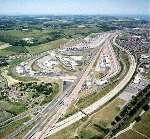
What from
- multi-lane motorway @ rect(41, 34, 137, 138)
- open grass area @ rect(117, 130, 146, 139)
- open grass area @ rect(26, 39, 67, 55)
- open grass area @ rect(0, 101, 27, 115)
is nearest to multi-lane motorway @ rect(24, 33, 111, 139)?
multi-lane motorway @ rect(41, 34, 137, 138)

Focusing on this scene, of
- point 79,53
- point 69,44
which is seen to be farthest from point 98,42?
point 79,53

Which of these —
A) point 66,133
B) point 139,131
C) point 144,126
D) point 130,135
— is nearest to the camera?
point 130,135

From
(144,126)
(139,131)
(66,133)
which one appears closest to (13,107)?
(66,133)

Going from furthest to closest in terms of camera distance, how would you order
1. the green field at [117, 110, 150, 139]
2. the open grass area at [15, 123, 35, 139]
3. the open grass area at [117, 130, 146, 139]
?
the open grass area at [15, 123, 35, 139] → the green field at [117, 110, 150, 139] → the open grass area at [117, 130, 146, 139]

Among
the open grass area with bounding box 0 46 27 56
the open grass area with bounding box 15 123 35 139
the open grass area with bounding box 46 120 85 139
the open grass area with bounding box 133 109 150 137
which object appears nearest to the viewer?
the open grass area with bounding box 46 120 85 139

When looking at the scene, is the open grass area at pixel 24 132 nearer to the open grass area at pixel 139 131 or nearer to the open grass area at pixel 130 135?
the open grass area at pixel 139 131

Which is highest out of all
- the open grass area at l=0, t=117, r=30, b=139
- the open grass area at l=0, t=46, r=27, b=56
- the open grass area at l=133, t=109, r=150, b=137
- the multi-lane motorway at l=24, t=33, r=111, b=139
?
the open grass area at l=133, t=109, r=150, b=137

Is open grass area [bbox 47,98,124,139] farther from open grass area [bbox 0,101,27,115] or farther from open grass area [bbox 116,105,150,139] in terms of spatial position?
open grass area [bbox 0,101,27,115]

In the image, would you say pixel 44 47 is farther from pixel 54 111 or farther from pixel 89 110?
pixel 89 110

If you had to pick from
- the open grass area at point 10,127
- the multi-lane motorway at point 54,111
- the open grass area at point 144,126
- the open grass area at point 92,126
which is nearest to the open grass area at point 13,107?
the open grass area at point 10,127
